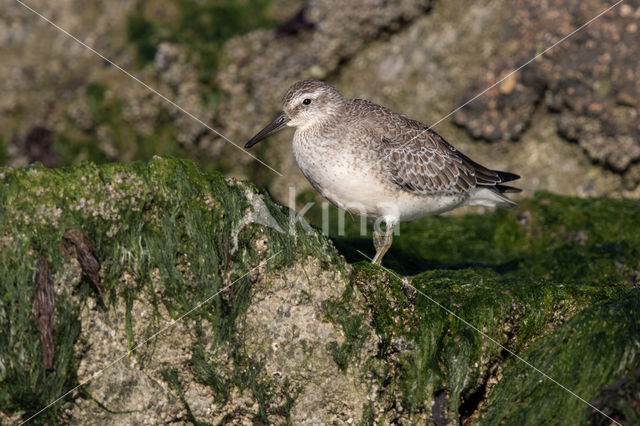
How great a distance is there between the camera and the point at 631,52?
9359 mm

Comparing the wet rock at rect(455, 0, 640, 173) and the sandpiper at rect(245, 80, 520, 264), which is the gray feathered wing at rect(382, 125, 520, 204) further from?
the wet rock at rect(455, 0, 640, 173)

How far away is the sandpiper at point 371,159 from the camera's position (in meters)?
6.31

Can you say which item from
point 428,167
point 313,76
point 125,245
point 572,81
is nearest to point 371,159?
point 428,167

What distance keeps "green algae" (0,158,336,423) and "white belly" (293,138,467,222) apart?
72 centimetres

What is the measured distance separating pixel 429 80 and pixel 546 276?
4122mm

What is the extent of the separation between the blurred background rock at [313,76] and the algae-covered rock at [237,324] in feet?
14.8

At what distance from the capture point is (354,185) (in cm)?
626

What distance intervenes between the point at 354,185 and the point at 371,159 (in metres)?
0.29

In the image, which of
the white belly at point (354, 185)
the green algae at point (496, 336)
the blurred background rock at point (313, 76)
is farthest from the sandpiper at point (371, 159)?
the blurred background rock at point (313, 76)

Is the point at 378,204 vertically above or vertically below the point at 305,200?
above

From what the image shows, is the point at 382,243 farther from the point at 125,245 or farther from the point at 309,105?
the point at 125,245

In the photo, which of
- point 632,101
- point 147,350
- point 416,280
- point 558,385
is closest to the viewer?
point 558,385

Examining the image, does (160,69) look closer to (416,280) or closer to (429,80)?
(429,80)

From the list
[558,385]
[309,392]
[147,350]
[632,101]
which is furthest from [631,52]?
[147,350]
